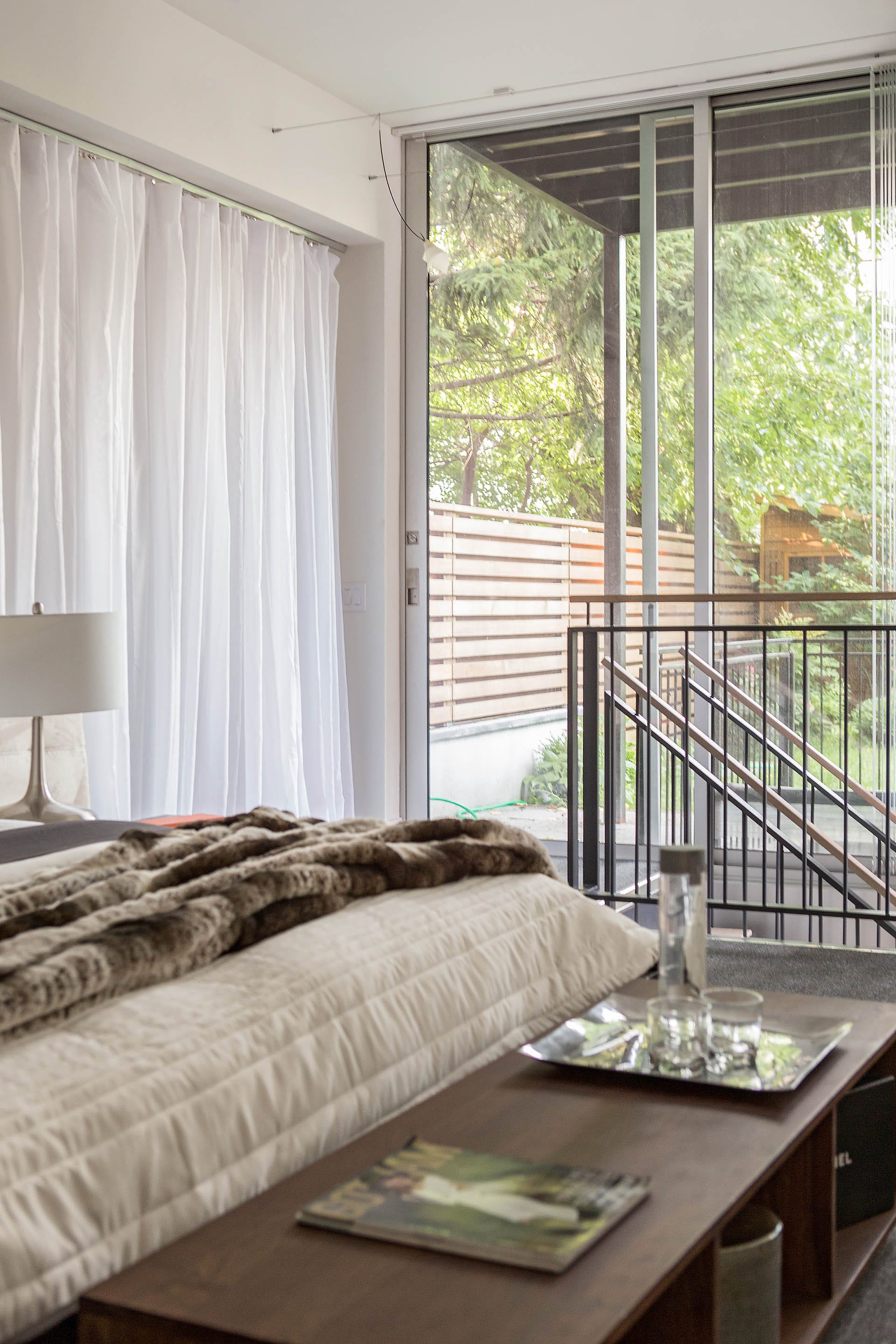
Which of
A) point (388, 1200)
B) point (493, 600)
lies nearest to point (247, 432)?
point (493, 600)

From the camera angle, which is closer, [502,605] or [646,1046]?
[646,1046]

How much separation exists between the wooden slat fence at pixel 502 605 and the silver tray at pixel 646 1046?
10.7 feet

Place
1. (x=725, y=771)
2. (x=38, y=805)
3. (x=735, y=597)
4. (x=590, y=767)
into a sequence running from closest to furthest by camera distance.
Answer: (x=38, y=805), (x=735, y=597), (x=590, y=767), (x=725, y=771)

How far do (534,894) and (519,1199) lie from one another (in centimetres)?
85

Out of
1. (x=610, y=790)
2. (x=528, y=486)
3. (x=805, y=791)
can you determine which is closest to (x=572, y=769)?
(x=610, y=790)

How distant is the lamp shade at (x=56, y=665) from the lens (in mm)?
2910

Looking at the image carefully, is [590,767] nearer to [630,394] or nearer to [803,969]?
[803,969]

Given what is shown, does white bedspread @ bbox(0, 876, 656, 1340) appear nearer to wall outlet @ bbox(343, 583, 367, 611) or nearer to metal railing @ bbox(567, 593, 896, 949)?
metal railing @ bbox(567, 593, 896, 949)

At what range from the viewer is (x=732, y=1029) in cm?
160

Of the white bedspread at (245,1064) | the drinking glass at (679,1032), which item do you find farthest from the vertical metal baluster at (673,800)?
the drinking glass at (679,1032)

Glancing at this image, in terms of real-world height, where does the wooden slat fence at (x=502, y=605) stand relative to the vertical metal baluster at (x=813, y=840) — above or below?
above

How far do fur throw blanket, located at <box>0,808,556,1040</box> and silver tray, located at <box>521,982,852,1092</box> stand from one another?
343mm

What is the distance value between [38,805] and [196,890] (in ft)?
5.19

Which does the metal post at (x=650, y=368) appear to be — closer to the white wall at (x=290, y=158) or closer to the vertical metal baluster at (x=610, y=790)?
the vertical metal baluster at (x=610, y=790)
